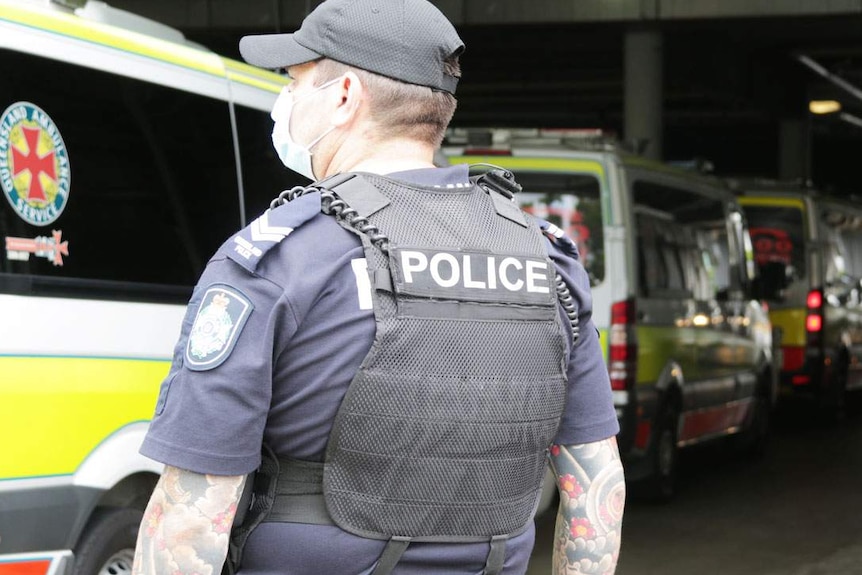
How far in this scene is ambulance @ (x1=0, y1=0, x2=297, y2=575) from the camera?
4.20 meters

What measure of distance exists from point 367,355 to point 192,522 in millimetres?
313

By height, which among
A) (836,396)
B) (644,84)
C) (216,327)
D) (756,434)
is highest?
(644,84)

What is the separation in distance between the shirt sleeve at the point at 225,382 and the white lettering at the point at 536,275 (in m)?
0.40

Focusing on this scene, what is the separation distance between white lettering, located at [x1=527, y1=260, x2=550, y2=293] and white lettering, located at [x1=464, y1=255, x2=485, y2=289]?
10cm

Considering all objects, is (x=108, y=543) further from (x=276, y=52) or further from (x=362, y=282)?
(x=362, y=282)

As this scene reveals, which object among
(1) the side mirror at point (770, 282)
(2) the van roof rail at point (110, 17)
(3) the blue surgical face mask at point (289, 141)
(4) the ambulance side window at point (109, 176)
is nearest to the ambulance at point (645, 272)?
(1) the side mirror at point (770, 282)

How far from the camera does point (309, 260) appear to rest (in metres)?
1.99

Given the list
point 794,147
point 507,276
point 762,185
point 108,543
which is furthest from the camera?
point 794,147

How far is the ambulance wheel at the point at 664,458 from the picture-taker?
30.8 feet

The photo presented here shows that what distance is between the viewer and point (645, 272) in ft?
29.7

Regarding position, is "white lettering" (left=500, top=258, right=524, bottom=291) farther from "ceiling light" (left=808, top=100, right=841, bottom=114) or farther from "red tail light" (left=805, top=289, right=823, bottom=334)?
"ceiling light" (left=808, top=100, right=841, bottom=114)

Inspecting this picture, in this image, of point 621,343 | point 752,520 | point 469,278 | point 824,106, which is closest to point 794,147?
point 824,106

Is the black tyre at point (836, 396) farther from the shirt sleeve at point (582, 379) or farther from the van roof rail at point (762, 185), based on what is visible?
the shirt sleeve at point (582, 379)

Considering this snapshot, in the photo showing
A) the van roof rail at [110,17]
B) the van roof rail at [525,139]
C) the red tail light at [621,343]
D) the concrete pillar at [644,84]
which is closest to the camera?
the van roof rail at [110,17]
